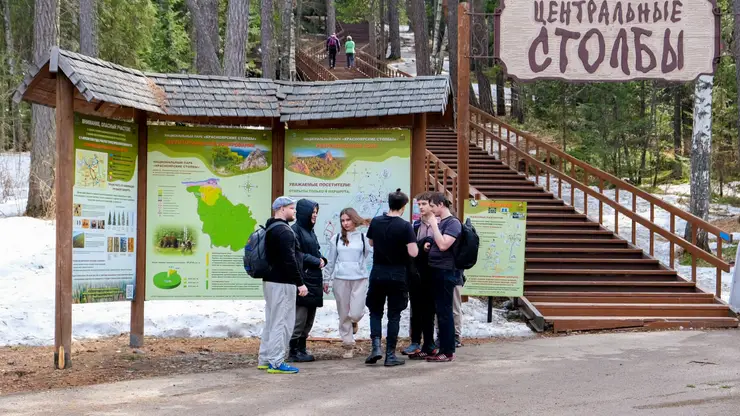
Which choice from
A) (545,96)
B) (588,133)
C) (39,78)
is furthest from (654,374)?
(545,96)

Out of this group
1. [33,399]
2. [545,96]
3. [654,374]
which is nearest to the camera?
[33,399]

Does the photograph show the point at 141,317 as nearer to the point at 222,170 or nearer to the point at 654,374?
the point at 222,170

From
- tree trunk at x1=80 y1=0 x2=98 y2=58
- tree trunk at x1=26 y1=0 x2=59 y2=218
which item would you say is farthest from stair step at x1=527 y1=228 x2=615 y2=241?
tree trunk at x1=80 y1=0 x2=98 y2=58

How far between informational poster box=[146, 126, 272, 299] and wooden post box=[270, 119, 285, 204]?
16 centimetres

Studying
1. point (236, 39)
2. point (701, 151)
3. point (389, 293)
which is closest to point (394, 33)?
point (236, 39)

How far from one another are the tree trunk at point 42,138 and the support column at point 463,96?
317 inches

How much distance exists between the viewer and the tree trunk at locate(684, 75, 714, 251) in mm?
17266

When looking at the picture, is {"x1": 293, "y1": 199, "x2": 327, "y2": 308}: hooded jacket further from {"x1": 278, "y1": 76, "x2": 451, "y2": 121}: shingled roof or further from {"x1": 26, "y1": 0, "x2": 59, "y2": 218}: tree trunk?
{"x1": 26, "y1": 0, "x2": 59, "y2": 218}: tree trunk

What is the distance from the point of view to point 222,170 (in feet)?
33.3

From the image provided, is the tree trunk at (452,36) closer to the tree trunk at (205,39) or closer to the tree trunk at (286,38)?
the tree trunk at (286,38)

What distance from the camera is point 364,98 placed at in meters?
10.1

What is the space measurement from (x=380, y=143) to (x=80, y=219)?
3478 mm

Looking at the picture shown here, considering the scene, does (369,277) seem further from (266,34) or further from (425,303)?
(266,34)

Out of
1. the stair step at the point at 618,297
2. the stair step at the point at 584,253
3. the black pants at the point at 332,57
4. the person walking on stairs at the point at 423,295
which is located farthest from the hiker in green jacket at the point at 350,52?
the person walking on stairs at the point at 423,295
